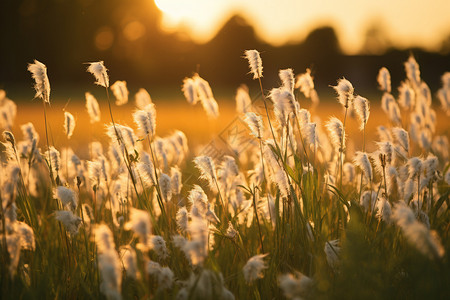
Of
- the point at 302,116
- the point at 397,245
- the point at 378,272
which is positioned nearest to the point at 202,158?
the point at 302,116

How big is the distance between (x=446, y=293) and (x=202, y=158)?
1346 millimetres

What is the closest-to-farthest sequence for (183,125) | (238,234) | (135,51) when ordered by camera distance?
(238,234)
(183,125)
(135,51)

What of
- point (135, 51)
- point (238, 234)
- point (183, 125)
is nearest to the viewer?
point (238, 234)

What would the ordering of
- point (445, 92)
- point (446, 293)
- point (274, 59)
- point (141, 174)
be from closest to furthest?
point (446, 293), point (141, 174), point (445, 92), point (274, 59)

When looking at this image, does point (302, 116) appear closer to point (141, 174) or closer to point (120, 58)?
point (141, 174)

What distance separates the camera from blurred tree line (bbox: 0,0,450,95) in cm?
3484

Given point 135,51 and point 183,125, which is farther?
point 135,51

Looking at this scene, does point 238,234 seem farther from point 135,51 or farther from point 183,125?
point 135,51

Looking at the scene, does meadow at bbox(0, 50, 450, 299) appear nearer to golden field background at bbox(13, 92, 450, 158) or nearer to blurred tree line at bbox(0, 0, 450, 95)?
golden field background at bbox(13, 92, 450, 158)

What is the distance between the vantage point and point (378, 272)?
6.26 ft

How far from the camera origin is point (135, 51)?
4116cm

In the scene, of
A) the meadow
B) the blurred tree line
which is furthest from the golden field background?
the blurred tree line

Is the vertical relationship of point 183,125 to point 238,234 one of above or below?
above

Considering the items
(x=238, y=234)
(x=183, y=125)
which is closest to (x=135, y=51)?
(x=183, y=125)
